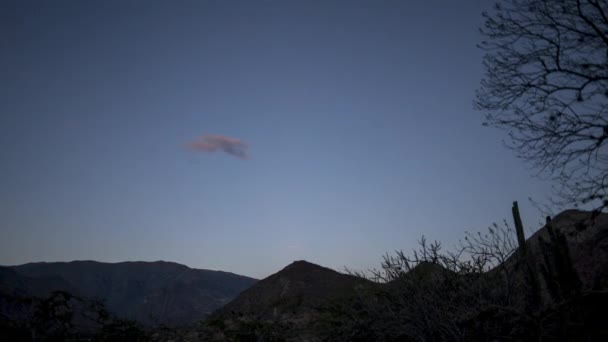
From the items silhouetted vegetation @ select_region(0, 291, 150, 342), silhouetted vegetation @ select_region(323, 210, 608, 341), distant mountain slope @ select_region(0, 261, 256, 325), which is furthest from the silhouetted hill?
distant mountain slope @ select_region(0, 261, 256, 325)

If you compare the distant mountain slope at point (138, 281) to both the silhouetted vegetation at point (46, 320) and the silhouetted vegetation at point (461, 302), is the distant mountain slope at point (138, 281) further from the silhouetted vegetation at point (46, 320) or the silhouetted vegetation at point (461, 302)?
the silhouetted vegetation at point (461, 302)

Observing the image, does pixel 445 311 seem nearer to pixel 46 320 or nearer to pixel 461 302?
pixel 461 302

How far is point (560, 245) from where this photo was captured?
10.2 metres

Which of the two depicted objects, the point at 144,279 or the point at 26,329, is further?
the point at 144,279

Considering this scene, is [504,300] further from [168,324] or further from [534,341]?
[168,324]

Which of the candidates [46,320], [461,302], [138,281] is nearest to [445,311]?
[461,302]

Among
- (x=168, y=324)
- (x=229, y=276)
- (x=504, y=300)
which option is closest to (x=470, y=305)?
(x=504, y=300)

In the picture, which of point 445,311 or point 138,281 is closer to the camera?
point 445,311

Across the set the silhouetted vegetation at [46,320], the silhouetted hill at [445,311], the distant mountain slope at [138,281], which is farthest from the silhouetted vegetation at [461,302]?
the distant mountain slope at [138,281]

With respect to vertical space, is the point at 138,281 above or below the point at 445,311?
above

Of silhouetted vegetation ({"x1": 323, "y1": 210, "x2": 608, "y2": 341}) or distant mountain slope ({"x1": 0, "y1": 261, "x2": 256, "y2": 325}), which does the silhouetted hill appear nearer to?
silhouetted vegetation ({"x1": 323, "y1": 210, "x2": 608, "y2": 341})

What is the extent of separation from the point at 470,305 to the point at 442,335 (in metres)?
0.60

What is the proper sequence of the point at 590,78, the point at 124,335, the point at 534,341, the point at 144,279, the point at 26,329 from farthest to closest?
the point at 144,279
the point at 590,78
the point at 124,335
the point at 26,329
the point at 534,341

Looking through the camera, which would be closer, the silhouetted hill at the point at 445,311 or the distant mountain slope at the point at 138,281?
the silhouetted hill at the point at 445,311
